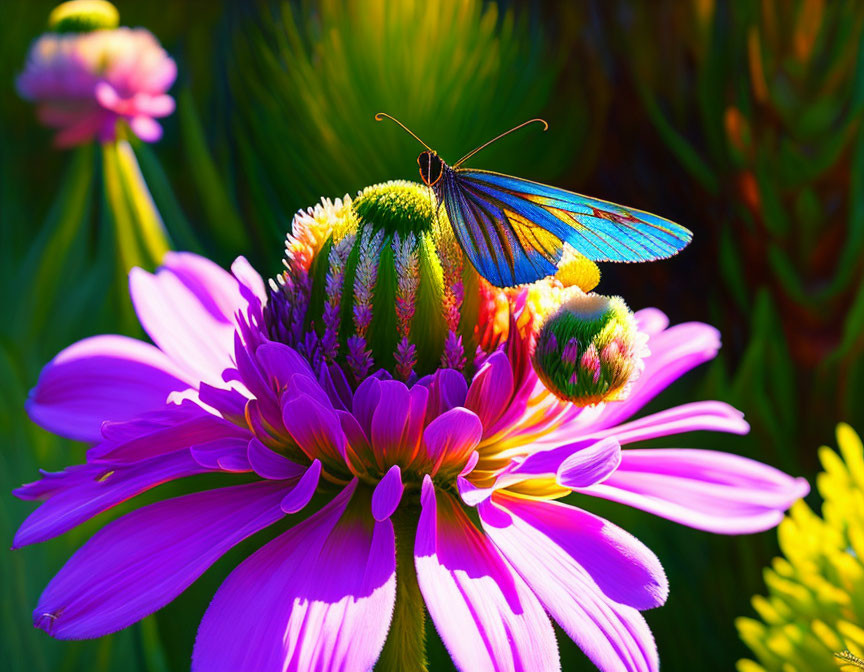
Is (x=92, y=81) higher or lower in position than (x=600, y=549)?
higher

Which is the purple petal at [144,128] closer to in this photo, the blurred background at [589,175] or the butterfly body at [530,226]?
the blurred background at [589,175]

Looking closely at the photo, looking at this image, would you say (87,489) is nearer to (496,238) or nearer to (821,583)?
(496,238)

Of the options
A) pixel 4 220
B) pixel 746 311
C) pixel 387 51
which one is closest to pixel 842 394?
pixel 746 311

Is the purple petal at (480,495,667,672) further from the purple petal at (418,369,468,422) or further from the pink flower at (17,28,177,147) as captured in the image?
the pink flower at (17,28,177,147)

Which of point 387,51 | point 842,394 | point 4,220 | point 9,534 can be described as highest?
point 4,220

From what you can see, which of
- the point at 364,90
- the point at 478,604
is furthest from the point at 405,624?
the point at 364,90

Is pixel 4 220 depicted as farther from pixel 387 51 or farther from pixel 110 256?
pixel 387 51

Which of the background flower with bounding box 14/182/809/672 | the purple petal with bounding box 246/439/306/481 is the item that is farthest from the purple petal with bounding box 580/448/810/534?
the purple petal with bounding box 246/439/306/481
